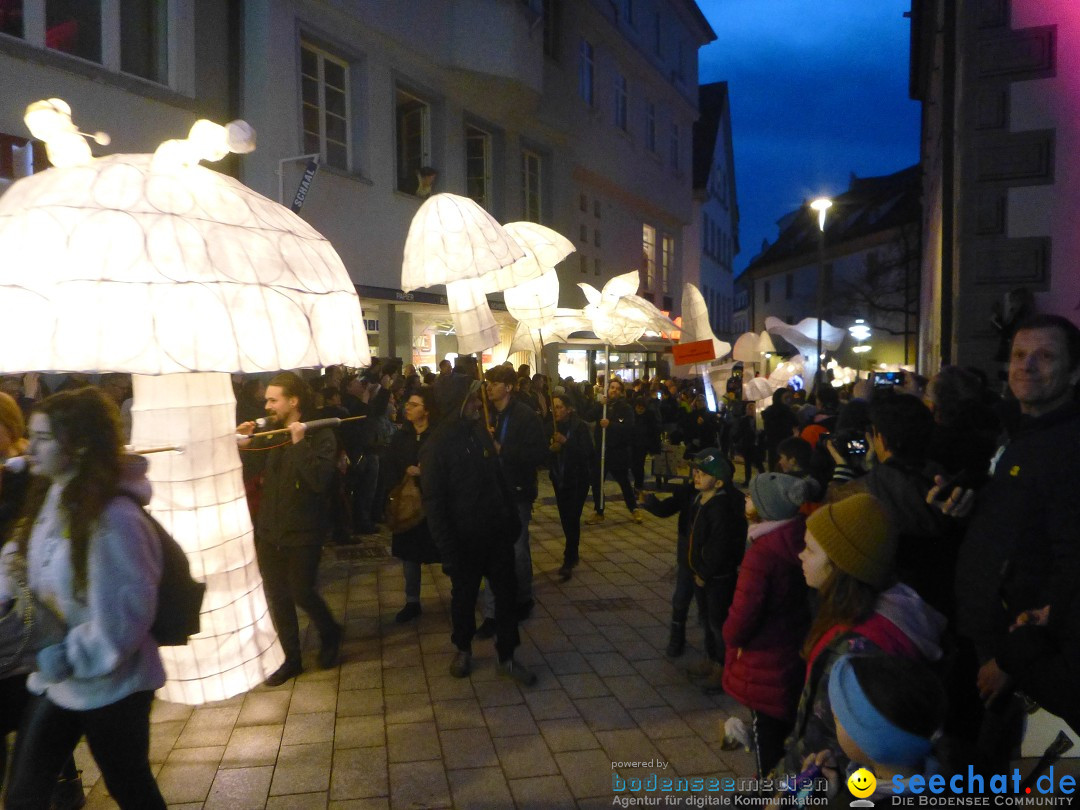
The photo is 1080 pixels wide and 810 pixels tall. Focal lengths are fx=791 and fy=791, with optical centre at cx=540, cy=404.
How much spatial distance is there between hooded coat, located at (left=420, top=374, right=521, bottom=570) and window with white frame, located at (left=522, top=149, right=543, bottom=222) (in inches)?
573

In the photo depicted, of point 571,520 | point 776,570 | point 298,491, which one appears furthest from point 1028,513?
point 571,520

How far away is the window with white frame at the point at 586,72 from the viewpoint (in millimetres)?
21156

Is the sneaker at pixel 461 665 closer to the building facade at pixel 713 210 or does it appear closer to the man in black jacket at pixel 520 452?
the man in black jacket at pixel 520 452

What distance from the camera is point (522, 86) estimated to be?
53.1 feet

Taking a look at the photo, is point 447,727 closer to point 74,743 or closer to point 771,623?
point 771,623

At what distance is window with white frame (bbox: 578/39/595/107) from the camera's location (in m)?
21.2

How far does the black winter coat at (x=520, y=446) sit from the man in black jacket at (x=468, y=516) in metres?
1.14

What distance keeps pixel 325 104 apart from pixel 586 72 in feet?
34.6

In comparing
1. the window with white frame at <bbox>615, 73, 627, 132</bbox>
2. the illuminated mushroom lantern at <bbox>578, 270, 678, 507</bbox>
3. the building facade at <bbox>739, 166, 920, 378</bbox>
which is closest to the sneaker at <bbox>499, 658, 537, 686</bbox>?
the illuminated mushroom lantern at <bbox>578, 270, 678, 507</bbox>

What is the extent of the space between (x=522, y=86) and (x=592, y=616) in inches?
507

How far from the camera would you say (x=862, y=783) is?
1943 millimetres

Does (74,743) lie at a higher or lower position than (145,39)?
lower

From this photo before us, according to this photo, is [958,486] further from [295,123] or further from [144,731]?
[295,123]

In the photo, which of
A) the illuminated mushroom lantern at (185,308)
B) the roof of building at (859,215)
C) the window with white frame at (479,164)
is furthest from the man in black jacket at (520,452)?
the roof of building at (859,215)
